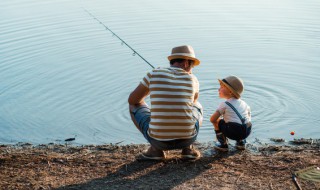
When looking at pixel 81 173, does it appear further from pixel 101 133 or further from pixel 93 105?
pixel 93 105

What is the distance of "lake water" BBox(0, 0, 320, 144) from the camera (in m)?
6.71

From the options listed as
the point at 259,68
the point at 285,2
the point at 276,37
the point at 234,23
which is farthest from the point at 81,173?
the point at 285,2

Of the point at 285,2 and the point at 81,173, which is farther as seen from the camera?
the point at 285,2

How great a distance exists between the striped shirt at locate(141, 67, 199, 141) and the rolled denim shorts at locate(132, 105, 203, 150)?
0.27 ft

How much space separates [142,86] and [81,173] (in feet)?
3.33

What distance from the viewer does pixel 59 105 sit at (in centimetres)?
748

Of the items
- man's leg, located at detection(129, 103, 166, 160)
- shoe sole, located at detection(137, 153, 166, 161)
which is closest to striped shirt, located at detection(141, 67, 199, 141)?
man's leg, located at detection(129, 103, 166, 160)

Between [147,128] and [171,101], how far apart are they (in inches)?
17.1

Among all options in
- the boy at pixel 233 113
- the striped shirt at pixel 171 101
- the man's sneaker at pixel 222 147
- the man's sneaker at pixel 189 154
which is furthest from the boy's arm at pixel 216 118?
the striped shirt at pixel 171 101

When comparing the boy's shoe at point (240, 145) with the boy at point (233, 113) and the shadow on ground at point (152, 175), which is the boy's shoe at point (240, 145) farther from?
the shadow on ground at point (152, 175)

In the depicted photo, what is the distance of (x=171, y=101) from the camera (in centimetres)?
451

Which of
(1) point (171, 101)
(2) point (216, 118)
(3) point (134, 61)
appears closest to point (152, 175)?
(1) point (171, 101)

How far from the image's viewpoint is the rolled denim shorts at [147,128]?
184 inches

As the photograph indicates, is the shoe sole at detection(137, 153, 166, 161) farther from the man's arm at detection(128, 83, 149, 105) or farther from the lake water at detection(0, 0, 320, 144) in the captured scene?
the lake water at detection(0, 0, 320, 144)
